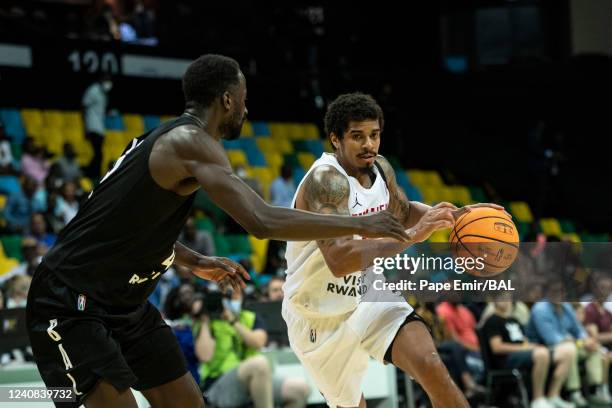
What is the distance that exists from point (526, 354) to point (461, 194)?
7.02 metres

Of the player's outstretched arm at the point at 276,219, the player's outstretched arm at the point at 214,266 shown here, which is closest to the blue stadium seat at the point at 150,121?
the player's outstretched arm at the point at 214,266

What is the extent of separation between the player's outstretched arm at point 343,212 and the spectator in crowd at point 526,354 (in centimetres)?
520

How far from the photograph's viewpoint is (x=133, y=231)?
4.11 meters

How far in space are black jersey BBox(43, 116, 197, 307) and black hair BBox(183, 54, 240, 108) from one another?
0.14 metres

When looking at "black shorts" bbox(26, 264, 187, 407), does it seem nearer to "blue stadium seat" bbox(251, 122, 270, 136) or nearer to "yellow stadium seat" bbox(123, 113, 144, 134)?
"yellow stadium seat" bbox(123, 113, 144, 134)

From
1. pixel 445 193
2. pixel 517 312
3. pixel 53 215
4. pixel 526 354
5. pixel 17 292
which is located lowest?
pixel 526 354

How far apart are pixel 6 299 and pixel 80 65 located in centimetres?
633

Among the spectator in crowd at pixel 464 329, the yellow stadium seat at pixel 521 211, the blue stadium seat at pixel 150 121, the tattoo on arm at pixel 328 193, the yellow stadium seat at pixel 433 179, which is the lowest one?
the yellow stadium seat at pixel 521 211

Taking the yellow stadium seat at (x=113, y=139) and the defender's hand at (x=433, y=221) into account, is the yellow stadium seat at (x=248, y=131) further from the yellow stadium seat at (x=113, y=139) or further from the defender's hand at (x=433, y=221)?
the defender's hand at (x=433, y=221)

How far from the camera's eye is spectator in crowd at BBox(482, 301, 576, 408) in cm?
996

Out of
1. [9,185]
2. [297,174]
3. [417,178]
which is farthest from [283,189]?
[417,178]

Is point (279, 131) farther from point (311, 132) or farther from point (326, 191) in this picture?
point (326, 191)

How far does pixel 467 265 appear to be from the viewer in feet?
16.9

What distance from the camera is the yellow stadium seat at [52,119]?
1381cm
